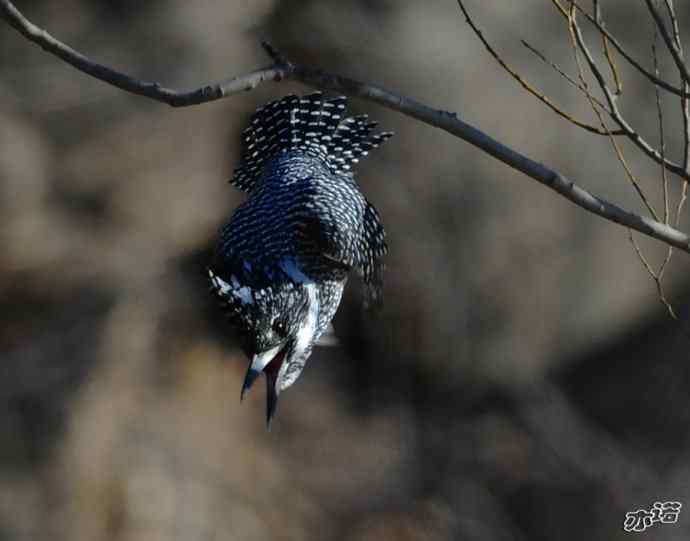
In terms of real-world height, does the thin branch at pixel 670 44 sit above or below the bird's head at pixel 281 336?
above

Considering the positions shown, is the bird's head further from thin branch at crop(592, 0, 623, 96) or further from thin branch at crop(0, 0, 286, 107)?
thin branch at crop(592, 0, 623, 96)

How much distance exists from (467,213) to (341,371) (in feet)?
3.43

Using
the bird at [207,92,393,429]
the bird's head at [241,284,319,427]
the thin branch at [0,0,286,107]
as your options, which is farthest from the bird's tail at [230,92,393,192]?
the thin branch at [0,0,286,107]

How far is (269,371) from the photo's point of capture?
2938mm

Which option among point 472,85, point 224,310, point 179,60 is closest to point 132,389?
point 179,60

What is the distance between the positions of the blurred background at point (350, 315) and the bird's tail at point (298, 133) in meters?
1.53

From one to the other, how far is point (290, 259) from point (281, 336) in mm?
262

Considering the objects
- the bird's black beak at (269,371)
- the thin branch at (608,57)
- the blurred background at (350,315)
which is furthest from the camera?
the blurred background at (350,315)

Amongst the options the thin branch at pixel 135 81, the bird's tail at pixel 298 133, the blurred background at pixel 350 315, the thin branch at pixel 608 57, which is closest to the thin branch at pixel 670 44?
the thin branch at pixel 608 57

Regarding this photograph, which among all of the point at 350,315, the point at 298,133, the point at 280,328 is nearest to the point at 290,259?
the point at 280,328

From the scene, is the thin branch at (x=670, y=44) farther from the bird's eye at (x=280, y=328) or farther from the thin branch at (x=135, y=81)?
the bird's eye at (x=280, y=328)

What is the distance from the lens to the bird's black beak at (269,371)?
8.89 ft

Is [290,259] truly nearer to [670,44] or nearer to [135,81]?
[135,81]

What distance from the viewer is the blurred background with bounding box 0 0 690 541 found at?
4.99m
